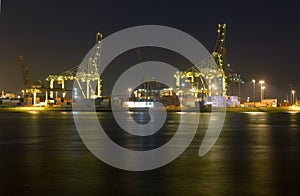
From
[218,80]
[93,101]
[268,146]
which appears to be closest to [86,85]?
[93,101]

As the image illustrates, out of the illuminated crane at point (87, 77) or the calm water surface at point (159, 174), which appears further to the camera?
the illuminated crane at point (87, 77)

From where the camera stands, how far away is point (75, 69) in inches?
7372

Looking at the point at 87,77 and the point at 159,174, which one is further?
the point at 87,77

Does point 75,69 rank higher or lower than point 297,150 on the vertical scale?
higher

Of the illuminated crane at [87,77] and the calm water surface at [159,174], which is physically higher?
the illuminated crane at [87,77]

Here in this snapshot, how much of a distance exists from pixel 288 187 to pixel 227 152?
7072 mm

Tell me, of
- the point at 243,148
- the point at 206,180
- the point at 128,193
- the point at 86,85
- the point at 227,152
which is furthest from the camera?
the point at 86,85

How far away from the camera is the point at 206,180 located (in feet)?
37.2

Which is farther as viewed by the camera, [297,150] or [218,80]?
[218,80]

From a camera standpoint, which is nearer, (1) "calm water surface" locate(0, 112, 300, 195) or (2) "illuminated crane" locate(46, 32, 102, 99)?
(1) "calm water surface" locate(0, 112, 300, 195)

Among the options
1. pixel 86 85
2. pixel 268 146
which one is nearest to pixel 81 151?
pixel 268 146

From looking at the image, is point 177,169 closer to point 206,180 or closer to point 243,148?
point 206,180

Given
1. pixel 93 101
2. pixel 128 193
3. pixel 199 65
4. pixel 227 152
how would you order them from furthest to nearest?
pixel 199 65
pixel 93 101
pixel 227 152
pixel 128 193

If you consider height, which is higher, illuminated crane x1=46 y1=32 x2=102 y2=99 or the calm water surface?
illuminated crane x1=46 y1=32 x2=102 y2=99
